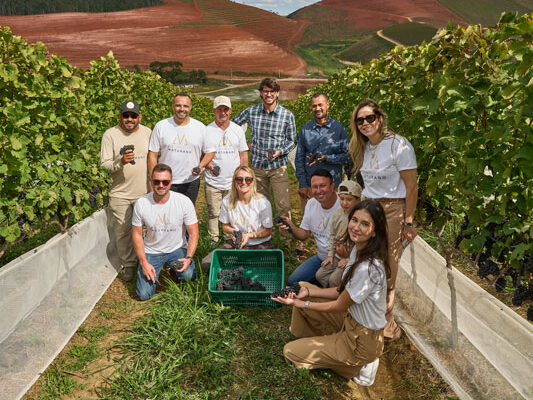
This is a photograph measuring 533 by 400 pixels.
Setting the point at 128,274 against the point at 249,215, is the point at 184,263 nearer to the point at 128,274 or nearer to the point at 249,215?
the point at 249,215

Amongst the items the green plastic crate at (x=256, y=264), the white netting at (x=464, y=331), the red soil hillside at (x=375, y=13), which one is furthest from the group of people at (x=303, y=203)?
the red soil hillside at (x=375, y=13)

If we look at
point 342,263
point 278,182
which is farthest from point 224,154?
point 342,263

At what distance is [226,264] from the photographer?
420 cm

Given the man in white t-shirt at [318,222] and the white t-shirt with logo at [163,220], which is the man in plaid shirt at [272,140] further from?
the white t-shirt with logo at [163,220]

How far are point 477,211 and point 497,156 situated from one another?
1.53ft

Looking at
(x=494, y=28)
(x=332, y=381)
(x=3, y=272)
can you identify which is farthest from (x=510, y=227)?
(x=3, y=272)

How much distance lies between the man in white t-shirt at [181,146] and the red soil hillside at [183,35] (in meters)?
28.9

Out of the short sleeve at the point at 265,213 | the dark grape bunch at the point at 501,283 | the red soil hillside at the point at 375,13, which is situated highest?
the red soil hillside at the point at 375,13

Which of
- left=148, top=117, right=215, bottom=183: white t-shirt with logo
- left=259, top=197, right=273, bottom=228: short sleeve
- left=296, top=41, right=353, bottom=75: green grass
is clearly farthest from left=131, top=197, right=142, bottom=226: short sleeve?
left=296, top=41, right=353, bottom=75: green grass

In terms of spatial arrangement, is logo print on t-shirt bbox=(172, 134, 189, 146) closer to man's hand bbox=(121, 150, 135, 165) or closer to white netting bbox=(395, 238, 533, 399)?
man's hand bbox=(121, 150, 135, 165)

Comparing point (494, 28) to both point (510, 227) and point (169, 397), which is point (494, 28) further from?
point (169, 397)

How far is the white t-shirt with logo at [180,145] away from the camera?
4484 mm

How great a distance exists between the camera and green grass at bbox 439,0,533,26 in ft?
187

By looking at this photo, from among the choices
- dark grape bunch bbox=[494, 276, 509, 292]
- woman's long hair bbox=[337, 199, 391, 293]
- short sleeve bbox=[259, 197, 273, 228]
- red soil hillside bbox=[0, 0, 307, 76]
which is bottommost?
short sleeve bbox=[259, 197, 273, 228]
